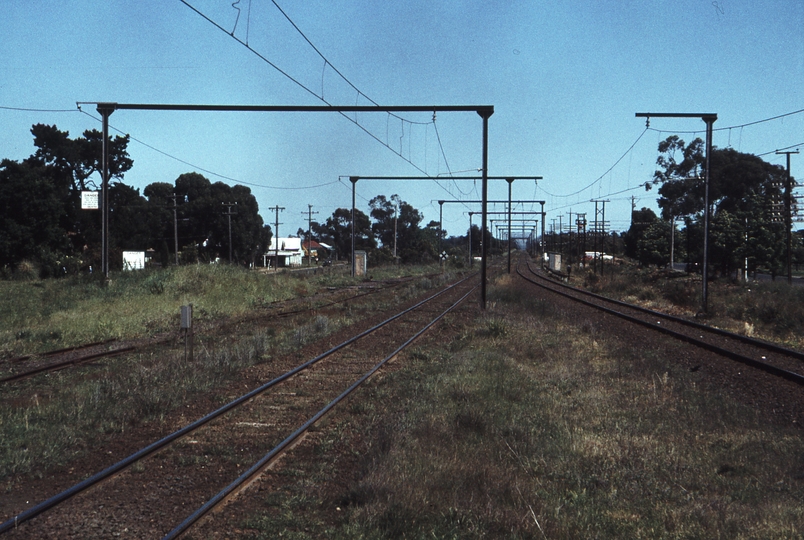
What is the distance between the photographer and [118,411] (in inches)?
366

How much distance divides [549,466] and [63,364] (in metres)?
10.7

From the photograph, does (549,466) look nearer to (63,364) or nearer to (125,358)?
(63,364)

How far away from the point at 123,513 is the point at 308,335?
42.4 feet

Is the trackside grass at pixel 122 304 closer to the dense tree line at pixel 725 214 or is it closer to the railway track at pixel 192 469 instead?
the railway track at pixel 192 469

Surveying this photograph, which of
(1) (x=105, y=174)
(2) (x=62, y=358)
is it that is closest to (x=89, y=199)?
(1) (x=105, y=174)

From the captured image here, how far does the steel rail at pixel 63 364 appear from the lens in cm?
1211

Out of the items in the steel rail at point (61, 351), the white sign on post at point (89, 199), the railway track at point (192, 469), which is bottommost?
the steel rail at point (61, 351)

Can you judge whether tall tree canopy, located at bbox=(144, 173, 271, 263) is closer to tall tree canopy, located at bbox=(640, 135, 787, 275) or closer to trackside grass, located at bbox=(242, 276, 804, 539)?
tall tree canopy, located at bbox=(640, 135, 787, 275)

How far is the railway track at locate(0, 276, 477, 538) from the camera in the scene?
18.3 ft

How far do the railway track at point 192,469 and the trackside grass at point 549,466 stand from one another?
1.88 ft

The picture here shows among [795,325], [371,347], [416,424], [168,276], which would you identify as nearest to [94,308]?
[168,276]

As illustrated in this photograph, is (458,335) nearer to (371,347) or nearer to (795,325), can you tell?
(371,347)

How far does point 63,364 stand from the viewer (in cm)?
1366

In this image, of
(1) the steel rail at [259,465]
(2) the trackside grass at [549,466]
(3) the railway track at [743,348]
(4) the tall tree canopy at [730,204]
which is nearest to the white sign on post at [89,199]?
(1) the steel rail at [259,465]
